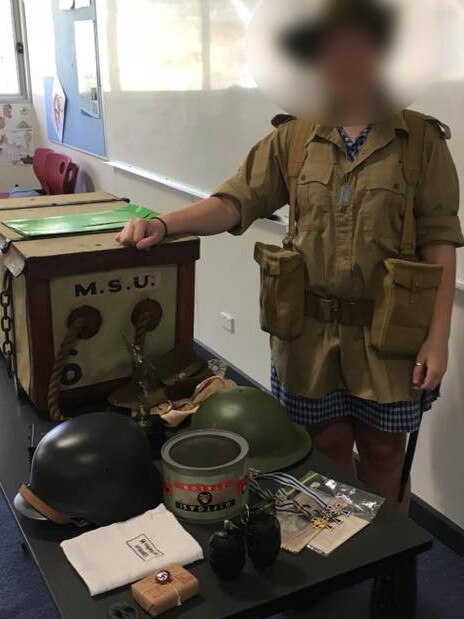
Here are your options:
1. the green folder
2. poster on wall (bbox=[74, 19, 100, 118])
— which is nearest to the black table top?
the green folder

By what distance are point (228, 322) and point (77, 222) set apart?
55.3 inches

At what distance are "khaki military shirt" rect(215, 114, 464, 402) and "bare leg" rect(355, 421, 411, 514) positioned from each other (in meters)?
0.14

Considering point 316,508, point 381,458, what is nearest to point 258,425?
point 316,508

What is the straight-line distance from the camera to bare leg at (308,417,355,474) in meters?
1.42

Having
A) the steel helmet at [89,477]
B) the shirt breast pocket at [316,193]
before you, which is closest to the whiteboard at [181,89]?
the shirt breast pocket at [316,193]

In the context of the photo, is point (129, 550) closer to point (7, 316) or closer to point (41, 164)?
point (7, 316)

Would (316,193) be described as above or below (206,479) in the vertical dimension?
above

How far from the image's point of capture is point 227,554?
2.62 ft

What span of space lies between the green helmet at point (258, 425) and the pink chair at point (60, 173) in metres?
3.21

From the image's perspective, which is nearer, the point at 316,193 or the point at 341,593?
the point at 316,193

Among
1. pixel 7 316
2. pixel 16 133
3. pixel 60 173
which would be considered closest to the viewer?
pixel 7 316

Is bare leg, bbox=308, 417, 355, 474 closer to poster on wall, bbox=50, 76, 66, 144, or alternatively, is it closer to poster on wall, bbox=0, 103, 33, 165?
poster on wall, bbox=50, 76, 66, 144

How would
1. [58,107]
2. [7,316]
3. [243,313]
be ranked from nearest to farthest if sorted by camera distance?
[7,316]
[243,313]
[58,107]

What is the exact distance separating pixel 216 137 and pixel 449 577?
158cm
